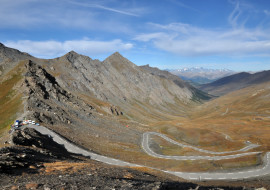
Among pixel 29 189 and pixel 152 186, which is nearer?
pixel 29 189

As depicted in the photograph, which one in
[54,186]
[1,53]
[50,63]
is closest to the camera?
[54,186]

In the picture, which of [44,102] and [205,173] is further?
[44,102]

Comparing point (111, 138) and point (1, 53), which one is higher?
point (1, 53)

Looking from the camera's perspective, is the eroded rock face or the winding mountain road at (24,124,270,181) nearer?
the winding mountain road at (24,124,270,181)

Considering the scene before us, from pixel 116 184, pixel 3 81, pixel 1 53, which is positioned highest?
pixel 1 53

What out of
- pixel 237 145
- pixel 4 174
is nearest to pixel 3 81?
pixel 4 174

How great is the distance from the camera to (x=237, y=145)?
88188 mm

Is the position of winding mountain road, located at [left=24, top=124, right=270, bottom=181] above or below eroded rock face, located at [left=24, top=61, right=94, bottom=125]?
below

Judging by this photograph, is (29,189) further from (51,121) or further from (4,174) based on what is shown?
(51,121)

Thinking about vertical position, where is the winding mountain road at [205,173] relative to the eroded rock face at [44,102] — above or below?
below

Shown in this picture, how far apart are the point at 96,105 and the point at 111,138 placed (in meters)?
66.2

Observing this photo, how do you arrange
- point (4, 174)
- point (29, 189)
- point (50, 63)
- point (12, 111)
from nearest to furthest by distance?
point (29, 189)
point (4, 174)
point (12, 111)
point (50, 63)

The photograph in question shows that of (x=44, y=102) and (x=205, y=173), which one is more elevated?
(x=44, y=102)

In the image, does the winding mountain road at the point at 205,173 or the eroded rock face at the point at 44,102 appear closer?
the winding mountain road at the point at 205,173
